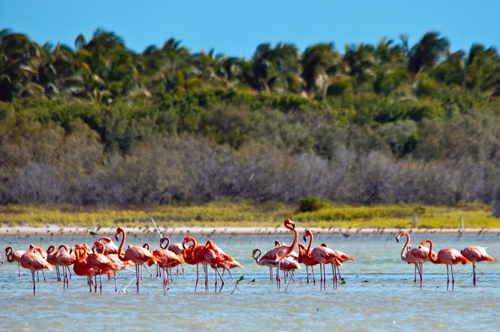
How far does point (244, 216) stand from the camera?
32469mm

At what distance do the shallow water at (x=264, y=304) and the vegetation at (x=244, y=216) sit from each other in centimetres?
1294

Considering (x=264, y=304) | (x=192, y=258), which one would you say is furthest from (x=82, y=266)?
(x=264, y=304)

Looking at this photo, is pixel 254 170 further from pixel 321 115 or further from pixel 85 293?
pixel 85 293

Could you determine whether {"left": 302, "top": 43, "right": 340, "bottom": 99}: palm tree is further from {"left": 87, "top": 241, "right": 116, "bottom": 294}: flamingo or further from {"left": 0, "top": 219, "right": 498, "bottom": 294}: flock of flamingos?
{"left": 87, "top": 241, "right": 116, "bottom": 294}: flamingo

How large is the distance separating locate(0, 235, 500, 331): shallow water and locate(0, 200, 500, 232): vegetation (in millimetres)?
12940

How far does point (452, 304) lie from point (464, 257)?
195 cm

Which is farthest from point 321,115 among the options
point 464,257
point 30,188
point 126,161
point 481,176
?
point 464,257

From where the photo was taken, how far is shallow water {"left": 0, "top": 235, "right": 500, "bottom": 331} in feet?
31.3

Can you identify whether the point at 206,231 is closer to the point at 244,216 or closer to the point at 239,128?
the point at 244,216

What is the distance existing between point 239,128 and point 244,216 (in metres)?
13.0

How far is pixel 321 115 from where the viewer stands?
156 ft

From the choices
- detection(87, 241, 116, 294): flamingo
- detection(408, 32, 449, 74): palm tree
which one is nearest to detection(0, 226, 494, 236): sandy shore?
detection(87, 241, 116, 294): flamingo

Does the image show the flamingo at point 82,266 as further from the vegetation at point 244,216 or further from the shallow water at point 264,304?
the vegetation at point 244,216

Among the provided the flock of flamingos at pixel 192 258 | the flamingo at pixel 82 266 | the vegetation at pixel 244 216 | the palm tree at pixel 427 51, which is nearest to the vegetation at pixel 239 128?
the vegetation at pixel 244 216
